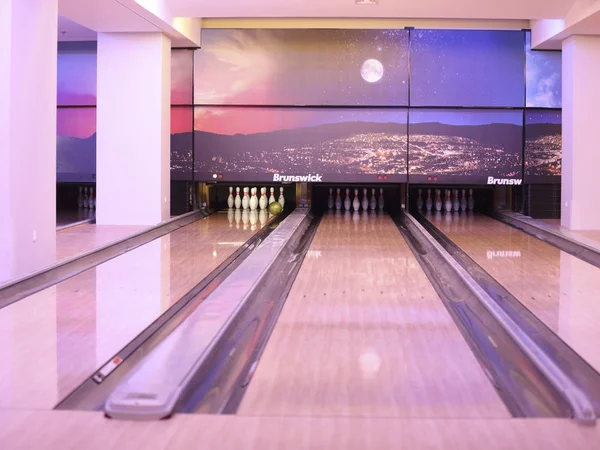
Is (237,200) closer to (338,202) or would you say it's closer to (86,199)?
(338,202)

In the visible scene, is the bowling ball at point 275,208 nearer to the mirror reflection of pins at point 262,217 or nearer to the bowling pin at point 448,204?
the mirror reflection of pins at point 262,217

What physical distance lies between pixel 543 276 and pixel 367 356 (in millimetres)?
1980

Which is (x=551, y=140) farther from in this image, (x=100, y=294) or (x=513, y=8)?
(x=100, y=294)

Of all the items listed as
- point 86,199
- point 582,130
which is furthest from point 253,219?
point 582,130

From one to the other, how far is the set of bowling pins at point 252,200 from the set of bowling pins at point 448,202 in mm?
1506

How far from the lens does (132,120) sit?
22.4 ft

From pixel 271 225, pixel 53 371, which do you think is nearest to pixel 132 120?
pixel 271 225

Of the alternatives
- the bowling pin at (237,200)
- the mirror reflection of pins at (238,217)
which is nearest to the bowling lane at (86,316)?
the mirror reflection of pins at (238,217)

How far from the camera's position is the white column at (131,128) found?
22.3 feet

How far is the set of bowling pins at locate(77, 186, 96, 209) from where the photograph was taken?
8445 mm

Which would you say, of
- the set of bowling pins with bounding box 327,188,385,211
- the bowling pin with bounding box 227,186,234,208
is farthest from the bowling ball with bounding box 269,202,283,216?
the set of bowling pins with bounding box 327,188,385,211

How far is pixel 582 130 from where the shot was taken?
6.69 meters

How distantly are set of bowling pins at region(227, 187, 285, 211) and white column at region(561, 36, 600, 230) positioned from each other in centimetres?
286

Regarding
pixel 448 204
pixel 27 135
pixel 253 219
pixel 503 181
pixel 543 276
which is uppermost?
pixel 27 135
